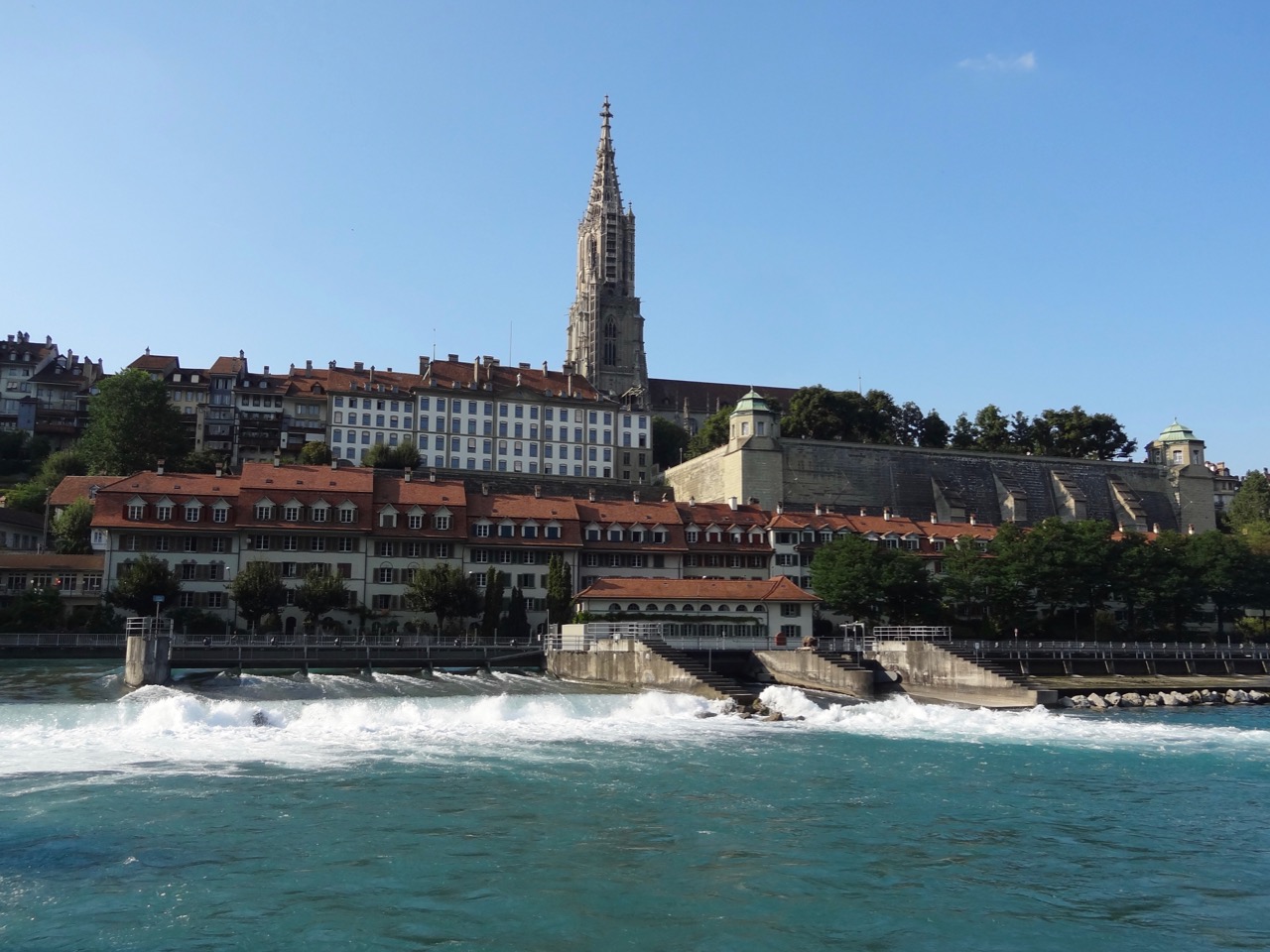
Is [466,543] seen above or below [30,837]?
above

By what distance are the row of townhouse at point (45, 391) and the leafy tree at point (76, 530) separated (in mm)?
42697

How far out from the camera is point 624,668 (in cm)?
5056

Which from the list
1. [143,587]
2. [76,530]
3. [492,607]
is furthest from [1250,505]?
[76,530]

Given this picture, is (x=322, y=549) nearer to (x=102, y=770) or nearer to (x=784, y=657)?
(x=784, y=657)

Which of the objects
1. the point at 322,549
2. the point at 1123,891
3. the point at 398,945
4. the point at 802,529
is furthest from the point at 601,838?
the point at 802,529

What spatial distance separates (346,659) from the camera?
172 ft

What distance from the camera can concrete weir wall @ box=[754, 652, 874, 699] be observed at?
49.6 m

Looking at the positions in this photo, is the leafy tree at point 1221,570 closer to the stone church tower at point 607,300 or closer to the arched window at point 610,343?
the stone church tower at point 607,300

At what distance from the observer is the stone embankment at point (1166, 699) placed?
5131cm

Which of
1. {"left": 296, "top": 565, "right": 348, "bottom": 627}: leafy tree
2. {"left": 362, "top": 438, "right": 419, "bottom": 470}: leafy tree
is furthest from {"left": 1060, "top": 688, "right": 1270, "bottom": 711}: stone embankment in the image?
{"left": 362, "top": 438, "right": 419, "bottom": 470}: leafy tree

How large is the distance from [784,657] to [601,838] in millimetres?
32257

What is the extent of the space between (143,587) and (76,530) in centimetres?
1890

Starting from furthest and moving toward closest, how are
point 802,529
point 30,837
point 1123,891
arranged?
1. point 802,529
2. point 30,837
3. point 1123,891


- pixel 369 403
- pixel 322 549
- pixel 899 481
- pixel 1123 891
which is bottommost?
pixel 1123 891
